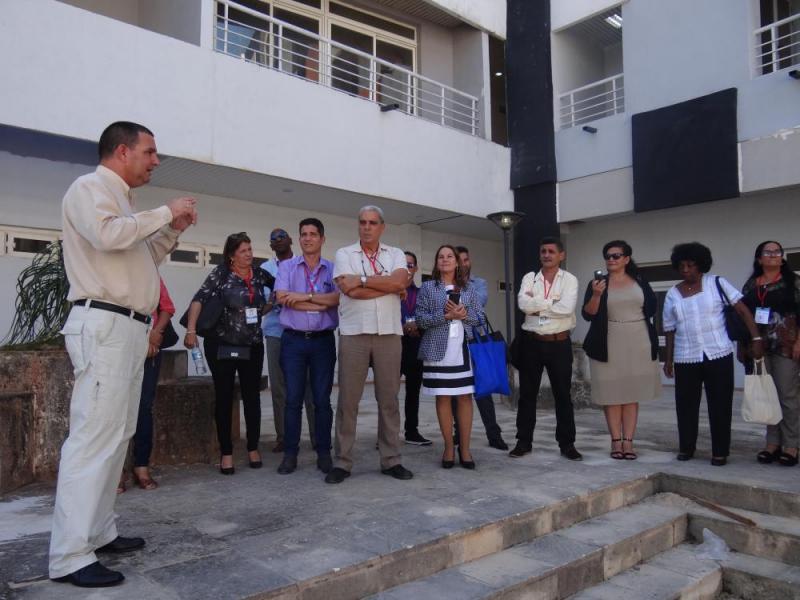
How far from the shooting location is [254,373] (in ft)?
13.8

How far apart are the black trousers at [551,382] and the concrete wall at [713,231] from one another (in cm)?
701

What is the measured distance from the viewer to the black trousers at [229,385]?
4.09m

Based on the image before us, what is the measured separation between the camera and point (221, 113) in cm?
792

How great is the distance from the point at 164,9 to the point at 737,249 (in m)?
9.74

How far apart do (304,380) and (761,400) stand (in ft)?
10.3

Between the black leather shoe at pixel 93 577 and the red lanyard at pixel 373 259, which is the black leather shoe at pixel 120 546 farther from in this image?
the red lanyard at pixel 373 259

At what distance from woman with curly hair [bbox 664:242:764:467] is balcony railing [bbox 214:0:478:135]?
18.8 feet

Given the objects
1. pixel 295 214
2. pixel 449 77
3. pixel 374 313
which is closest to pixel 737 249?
pixel 449 77

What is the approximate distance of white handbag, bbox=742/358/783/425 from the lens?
4.21 m

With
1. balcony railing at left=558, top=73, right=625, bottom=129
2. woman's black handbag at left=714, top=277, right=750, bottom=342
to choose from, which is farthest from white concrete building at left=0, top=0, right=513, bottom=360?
woman's black handbag at left=714, top=277, right=750, bottom=342

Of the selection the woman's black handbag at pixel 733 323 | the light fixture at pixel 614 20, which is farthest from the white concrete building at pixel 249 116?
the woman's black handbag at pixel 733 323

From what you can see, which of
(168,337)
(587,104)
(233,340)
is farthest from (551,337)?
(587,104)

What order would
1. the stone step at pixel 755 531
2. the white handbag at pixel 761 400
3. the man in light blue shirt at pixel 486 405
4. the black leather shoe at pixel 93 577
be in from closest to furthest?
the black leather shoe at pixel 93 577 < the stone step at pixel 755 531 < the white handbag at pixel 761 400 < the man in light blue shirt at pixel 486 405

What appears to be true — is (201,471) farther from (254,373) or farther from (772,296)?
(772,296)
